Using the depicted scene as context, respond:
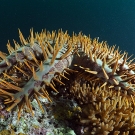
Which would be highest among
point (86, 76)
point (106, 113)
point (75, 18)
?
point (75, 18)

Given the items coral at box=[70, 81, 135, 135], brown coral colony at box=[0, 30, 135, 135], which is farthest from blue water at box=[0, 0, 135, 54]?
coral at box=[70, 81, 135, 135]

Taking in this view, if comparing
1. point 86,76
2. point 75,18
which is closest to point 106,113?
point 86,76

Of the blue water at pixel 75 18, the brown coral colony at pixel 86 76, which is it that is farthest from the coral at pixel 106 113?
the blue water at pixel 75 18

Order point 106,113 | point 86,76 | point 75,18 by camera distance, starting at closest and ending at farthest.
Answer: point 106,113, point 86,76, point 75,18

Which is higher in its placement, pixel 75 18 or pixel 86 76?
pixel 75 18

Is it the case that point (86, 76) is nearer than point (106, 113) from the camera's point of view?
No

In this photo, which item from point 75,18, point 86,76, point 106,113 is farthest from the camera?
point 75,18

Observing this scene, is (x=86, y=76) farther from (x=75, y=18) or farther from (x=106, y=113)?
(x=75, y=18)

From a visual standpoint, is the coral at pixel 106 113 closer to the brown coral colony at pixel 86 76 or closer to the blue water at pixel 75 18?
the brown coral colony at pixel 86 76

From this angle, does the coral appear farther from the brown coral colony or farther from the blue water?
the blue water

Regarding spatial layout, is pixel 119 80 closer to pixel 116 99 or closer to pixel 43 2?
pixel 116 99
